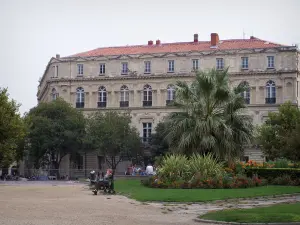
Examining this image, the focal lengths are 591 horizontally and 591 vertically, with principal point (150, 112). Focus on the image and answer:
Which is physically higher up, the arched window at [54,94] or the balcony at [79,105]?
the arched window at [54,94]

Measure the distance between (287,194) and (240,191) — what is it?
2.72 meters

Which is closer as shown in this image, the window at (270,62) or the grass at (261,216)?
the grass at (261,216)

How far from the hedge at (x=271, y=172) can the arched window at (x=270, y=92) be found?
39.4 m

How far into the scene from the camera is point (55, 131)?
75.4 m

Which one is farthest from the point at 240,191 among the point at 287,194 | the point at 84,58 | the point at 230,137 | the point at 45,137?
the point at 84,58

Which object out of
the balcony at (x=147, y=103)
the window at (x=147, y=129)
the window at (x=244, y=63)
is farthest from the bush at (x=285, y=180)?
the balcony at (x=147, y=103)

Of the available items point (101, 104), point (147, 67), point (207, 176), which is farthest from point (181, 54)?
point (207, 176)

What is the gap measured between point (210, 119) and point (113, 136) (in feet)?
117

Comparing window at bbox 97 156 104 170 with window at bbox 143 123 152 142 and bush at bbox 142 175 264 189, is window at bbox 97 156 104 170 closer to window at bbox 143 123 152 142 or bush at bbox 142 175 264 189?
window at bbox 143 123 152 142

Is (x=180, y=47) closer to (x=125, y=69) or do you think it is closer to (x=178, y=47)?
(x=178, y=47)

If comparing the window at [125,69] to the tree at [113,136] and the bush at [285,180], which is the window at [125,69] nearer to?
the tree at [113,136]

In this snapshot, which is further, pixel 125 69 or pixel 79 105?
pixel 79 105

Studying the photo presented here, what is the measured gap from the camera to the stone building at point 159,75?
8056 centimetres

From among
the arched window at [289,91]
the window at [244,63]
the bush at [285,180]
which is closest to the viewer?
the bush at [285,180]
